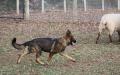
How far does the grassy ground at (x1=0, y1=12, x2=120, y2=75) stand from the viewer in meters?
8.77

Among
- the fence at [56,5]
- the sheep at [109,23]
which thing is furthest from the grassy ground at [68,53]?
the fence at [56,5]

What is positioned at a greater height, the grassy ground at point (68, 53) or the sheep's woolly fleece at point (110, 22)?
the sheep's woolly fleece at point (110, 22)

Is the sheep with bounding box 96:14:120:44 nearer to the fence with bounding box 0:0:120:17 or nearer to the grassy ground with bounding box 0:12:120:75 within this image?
the grassy ground with bounding box 0:12:120:75

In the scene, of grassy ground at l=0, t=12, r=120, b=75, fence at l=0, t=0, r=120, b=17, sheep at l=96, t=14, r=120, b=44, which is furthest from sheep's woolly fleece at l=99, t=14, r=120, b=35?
fence at l=0, t=0, r=120, b=17

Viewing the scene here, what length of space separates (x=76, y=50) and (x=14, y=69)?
10.7 feet

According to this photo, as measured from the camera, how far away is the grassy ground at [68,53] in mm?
8766

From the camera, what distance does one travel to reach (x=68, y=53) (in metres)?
11.2

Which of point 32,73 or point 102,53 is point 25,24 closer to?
point 102,53

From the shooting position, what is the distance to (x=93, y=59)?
10.2 m

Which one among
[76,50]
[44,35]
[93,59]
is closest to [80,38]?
[44,35]

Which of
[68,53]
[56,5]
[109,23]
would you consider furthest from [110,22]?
[56,5]

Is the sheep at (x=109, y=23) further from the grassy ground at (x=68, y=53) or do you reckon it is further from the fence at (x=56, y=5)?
the fence at (x=56, y=5)

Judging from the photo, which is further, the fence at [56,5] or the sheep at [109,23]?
the fence at [56,5]

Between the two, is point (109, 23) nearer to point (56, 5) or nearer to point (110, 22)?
point (110, 22)
